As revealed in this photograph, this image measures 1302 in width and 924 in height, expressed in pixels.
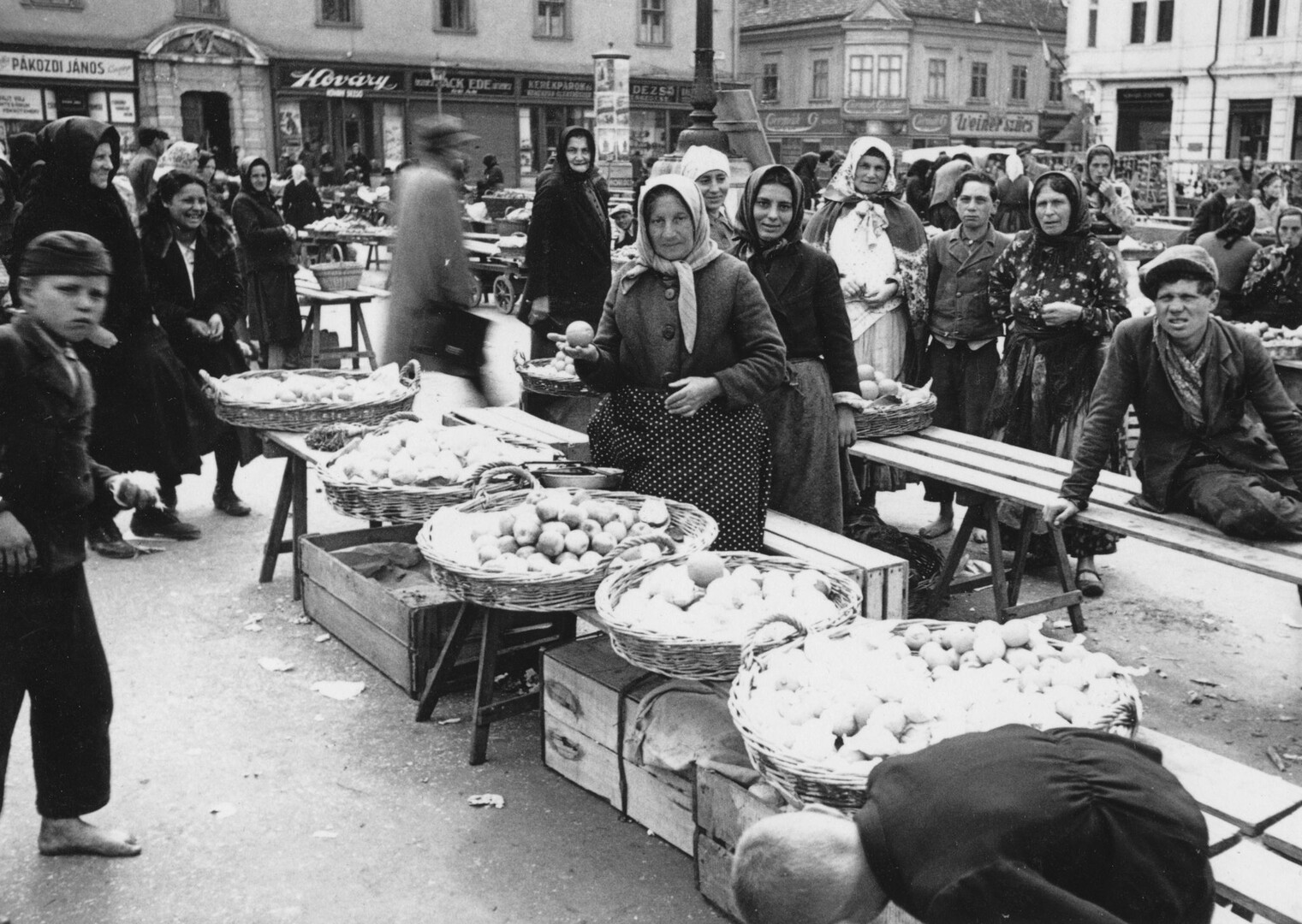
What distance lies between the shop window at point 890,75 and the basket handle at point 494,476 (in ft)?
158

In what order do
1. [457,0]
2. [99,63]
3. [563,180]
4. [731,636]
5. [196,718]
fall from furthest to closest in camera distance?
[457,0] → [99,63] → [563,180] → [196,718] → [731,636]

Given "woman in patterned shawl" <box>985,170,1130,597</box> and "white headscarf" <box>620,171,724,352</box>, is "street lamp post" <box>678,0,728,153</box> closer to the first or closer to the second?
"woman in patterned shawl" <box>985,170,1130,597</box>

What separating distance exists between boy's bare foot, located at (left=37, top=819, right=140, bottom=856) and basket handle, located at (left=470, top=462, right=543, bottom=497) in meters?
1.63

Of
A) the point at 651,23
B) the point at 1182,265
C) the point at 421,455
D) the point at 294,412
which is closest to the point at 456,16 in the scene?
the point at 651,23

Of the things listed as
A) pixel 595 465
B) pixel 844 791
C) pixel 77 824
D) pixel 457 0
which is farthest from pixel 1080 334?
pixel 457 0

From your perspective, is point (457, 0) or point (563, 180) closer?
point (563, 180)

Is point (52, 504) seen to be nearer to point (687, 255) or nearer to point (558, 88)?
point (687, 255)

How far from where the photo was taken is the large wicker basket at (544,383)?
6.90m

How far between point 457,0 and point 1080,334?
102 feet

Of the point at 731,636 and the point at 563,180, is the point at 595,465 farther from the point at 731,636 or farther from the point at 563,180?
the point at 563,180

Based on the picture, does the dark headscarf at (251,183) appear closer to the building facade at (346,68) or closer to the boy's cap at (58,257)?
the boy's cap at (58,257)

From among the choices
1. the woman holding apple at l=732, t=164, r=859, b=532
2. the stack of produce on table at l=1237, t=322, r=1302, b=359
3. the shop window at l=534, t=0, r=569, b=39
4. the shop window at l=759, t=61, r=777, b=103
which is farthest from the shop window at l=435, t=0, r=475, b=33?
the woman holding apple at l=732, t=164, r=859, b=532

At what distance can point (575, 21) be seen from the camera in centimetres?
3522

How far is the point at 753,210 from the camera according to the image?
5105mm
